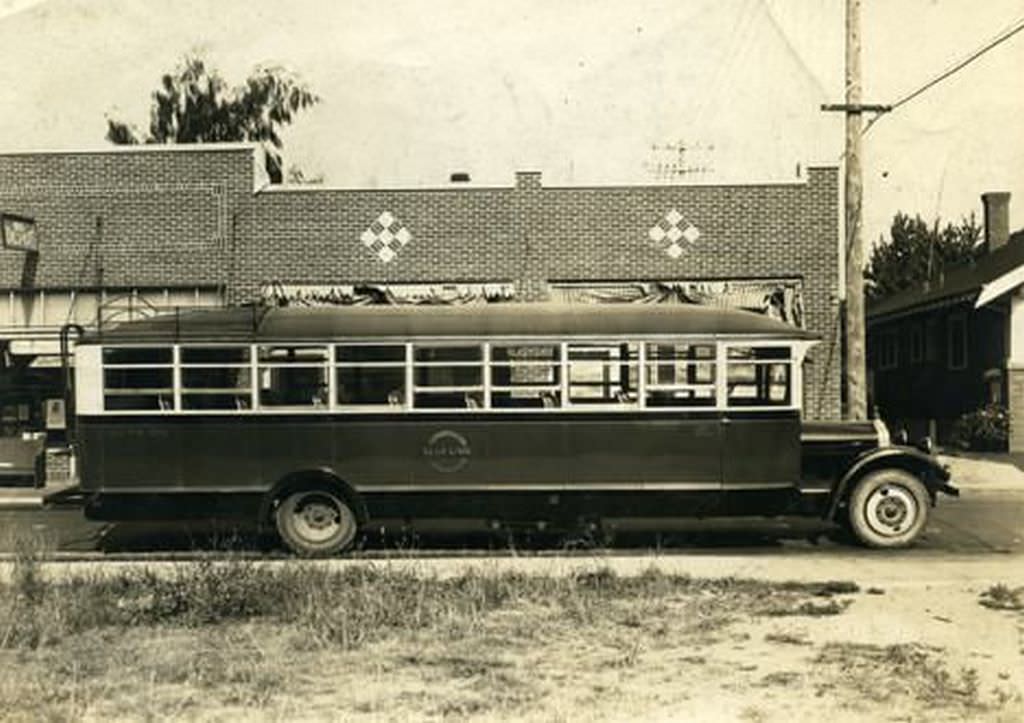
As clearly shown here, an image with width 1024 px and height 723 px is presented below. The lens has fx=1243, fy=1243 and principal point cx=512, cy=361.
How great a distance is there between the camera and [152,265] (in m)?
21.0

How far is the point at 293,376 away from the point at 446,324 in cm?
162

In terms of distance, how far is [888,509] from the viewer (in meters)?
12.4

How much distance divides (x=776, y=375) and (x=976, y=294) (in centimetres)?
1429

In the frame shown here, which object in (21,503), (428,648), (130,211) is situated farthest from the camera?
(130,211)

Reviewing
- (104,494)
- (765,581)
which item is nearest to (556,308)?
(765,581)

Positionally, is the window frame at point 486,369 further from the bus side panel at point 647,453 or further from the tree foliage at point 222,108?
the tree foliage at point 222,108

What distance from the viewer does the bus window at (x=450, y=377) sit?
1223 cm

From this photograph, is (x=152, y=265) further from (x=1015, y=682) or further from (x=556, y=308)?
(x=1015, y=682)

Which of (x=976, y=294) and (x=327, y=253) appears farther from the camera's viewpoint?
(x=976, y=294)

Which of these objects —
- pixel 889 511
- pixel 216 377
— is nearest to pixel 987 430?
pixel 889 511

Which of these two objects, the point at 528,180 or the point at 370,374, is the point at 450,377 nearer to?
the point at 370,374

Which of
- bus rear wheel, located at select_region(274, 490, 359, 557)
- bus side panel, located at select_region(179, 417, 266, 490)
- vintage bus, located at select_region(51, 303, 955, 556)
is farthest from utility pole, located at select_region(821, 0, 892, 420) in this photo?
bus side panel, located at select_region(179, 417, 266, 490)

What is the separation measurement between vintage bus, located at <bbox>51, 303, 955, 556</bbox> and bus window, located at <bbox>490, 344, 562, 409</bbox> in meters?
0.02

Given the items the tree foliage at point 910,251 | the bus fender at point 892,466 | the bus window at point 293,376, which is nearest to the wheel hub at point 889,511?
the bus fender at point 892,466
